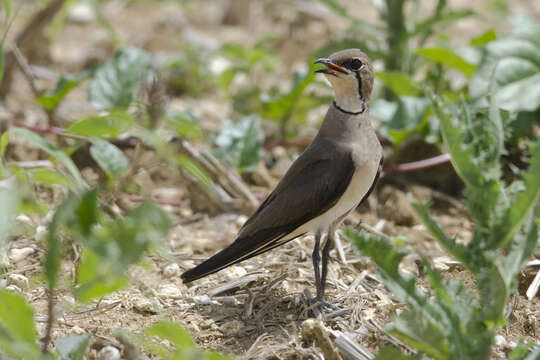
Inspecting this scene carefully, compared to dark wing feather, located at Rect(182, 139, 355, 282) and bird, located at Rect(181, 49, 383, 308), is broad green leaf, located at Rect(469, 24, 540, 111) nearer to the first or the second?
bird, located at Rect(181, 49, 383, 308)

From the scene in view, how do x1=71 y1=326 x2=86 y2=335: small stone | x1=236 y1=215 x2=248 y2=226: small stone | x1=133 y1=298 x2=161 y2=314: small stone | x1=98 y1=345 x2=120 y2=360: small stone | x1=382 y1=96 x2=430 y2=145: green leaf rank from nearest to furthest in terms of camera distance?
x1=98 y1=345 x2=120 y2=360: small stone, x1=71 y1=326 x2=86 y2=335: small stone, x1=133 y1=298 x2=161 y2=314: small stone, x1=236 y1=215 x2=248 y2=226: small stone, x1=382 y1=96 x2=430 y2=145: green leaf

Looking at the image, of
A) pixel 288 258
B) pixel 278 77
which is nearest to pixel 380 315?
pixel 288 258

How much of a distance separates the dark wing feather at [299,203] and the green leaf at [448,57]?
1581mm

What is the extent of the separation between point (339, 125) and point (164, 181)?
66.8 inches

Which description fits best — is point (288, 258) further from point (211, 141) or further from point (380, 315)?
point (211, 141)

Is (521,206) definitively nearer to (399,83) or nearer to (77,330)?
(77,330)

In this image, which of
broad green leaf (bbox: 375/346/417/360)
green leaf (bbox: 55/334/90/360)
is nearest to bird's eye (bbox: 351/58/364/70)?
broad green leaf (bbox: 375/346/417/360)

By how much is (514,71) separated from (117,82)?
253 centimetres

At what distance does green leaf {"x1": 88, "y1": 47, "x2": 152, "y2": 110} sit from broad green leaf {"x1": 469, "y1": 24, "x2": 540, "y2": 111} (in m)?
2.10

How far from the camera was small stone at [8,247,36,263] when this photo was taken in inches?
132

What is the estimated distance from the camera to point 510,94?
4488 mm

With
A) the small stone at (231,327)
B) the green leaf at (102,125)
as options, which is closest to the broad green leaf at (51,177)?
the green leaf at (102,125)

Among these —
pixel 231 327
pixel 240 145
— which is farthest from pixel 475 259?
pixel 240 145

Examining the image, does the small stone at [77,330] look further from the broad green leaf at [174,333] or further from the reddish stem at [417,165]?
the reddish stem at [417,165]
